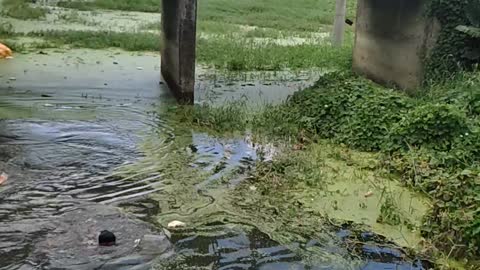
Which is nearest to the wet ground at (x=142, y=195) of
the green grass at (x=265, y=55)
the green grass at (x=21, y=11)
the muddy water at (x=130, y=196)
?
the muddy water at (x=130, y=196)

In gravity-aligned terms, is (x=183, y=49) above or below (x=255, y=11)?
above

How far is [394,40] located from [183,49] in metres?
2.90

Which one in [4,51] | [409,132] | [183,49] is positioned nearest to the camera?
[409,132]

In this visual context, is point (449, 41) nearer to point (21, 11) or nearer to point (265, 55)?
point (265, 55)

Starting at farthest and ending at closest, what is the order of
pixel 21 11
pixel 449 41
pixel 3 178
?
1. pixel 21 11
2. pixel 449 41
3. pixel 3 178

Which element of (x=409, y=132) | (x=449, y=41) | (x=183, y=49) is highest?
(x=449, y=41)

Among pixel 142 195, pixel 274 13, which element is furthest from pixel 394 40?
pixel 274 13

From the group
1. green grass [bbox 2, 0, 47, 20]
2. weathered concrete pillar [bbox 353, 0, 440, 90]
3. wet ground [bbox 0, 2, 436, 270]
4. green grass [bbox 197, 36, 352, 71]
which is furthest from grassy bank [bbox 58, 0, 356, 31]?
wet ground [bbox 0, 2, 436, 270]

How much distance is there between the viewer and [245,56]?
40.6 feet

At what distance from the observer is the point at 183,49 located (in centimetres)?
870

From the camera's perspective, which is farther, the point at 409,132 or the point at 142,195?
the point at 409,132

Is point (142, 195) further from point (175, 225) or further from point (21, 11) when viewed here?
point (21, 11)

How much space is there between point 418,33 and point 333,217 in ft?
13.9

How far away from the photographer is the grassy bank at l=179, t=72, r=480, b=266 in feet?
15.7
